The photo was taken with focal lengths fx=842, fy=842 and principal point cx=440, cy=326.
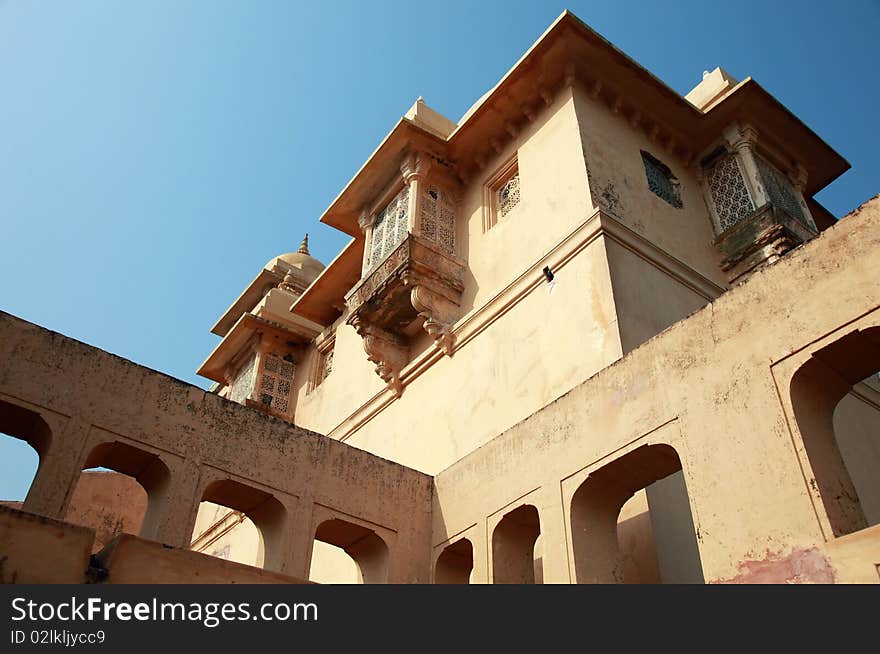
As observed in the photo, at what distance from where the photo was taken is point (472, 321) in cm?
1111

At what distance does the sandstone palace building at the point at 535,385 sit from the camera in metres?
5.35

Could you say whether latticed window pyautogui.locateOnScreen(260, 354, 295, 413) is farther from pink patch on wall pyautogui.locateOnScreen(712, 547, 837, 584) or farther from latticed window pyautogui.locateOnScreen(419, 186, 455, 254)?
pink patch on wall pyautogui.locateOnScreen(712, 547, 837, 584)

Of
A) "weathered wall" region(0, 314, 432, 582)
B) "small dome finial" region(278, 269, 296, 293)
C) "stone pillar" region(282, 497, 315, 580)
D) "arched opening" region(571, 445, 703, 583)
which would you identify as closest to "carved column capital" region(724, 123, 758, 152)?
"arched opening" region(571, 445, 703, 583)

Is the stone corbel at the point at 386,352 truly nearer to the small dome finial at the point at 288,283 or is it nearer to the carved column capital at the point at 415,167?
the carved column capital at the point at 415,167

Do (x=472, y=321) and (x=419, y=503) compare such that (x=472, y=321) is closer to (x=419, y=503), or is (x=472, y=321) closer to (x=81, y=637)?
(x=419, y=503)

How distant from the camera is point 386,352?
40.3ft

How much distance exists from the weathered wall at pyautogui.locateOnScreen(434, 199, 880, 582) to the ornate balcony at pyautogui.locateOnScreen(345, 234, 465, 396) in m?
4.47

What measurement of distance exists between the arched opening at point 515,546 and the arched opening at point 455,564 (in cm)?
58

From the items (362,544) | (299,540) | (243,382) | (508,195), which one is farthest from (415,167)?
(299,540)

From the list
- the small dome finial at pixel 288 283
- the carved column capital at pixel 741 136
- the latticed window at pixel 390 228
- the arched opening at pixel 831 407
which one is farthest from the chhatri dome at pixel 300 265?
the arched opening at pixel 831 407

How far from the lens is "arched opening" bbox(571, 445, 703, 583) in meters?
6.54

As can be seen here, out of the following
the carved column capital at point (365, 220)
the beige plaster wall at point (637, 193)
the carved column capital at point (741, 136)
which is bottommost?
the beige plaster wall at point (637, 193)

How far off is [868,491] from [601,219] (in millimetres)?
4135

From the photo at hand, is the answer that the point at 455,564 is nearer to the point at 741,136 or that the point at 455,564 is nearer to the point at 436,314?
the point at 436,314
